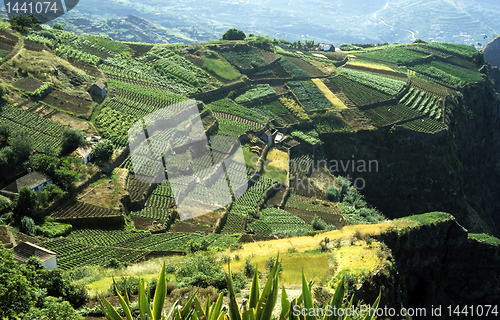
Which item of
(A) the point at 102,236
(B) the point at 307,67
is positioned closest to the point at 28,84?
(A) the point at 102,236

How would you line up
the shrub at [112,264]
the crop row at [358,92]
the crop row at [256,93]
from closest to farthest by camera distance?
the shrub at [112,264], the crop row at [256,93], the crop row at [358,92]

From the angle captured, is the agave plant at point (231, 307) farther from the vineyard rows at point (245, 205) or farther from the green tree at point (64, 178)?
the vineyard rows at point (245, 205)

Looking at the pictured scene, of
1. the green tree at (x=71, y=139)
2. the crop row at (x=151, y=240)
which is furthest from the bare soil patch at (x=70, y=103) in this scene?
the crop row at (x=151, y=240)

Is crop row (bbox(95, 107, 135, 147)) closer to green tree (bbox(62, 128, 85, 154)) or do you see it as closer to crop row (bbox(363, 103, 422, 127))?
green tree (bbox(62, 128, 85, 154))

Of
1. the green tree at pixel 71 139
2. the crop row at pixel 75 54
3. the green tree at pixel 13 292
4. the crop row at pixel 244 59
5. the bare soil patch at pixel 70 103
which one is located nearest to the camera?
the green tree at pixel 13 292

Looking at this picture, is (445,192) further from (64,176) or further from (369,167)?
(64,176)

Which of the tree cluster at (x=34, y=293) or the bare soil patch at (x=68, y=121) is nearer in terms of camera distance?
the tree cluster at (x=34, y=293)

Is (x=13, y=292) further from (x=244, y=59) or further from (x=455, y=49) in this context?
(x=455, y=49)
